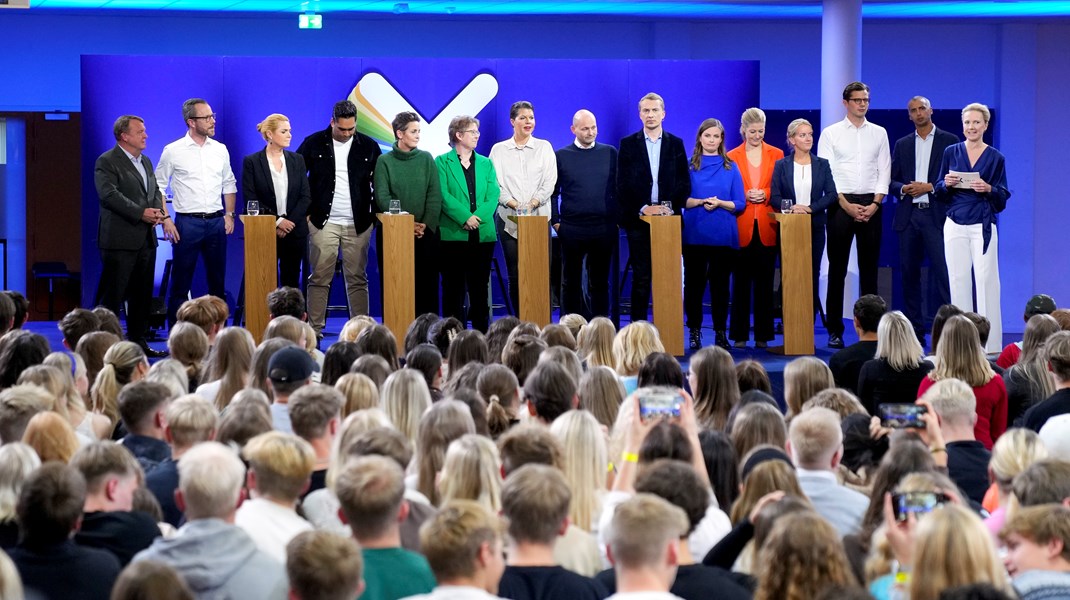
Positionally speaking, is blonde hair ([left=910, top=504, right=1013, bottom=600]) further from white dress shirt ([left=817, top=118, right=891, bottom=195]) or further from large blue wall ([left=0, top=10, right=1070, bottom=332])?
large blue wall ([left=0, top=10, right=1070, bottom=332])

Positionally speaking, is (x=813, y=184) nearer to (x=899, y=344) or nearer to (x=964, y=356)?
(x=899, y=344)

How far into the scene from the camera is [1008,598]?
2.43m

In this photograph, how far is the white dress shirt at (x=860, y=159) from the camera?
29.8ft

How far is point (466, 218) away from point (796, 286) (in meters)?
2.10

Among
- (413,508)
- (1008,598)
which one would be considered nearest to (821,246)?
(413,508)

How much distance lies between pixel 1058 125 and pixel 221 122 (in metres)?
8.54

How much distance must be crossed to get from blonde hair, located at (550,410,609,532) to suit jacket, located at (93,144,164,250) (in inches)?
207

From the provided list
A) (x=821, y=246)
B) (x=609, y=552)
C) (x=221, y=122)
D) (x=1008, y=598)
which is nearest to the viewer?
(x=1008, y=598)

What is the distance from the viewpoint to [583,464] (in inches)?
153

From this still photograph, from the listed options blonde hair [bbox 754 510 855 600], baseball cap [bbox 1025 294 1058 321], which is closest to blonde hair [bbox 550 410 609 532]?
blonde hair [bbox 754 510 855 600]

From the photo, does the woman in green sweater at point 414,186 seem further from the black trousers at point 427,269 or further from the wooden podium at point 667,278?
the wooden podium at point 667,278

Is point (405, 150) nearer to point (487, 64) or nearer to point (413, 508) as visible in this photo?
point (487, 64)

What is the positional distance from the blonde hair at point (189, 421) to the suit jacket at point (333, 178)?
15.7 feet

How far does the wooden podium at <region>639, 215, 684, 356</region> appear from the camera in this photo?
848 centimetres
